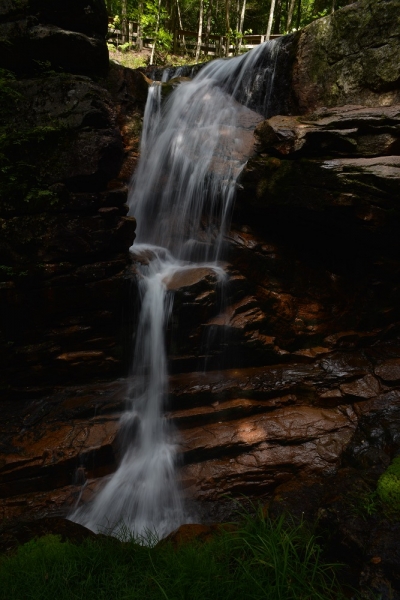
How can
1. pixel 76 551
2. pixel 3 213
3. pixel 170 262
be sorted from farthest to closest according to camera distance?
pixel 170 262 → pixel 3 213 → pixel 76 551

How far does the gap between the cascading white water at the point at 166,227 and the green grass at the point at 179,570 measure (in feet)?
3.23

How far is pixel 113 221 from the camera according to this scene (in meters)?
5.68

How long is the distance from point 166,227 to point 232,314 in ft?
8.31

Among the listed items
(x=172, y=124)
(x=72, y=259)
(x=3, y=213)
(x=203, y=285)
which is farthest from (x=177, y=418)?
(x=172, y=124)

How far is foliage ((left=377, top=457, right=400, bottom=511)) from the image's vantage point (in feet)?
10.9

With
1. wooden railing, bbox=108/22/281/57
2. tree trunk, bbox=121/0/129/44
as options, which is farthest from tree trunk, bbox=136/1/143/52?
tree trunk, bbox=121/0/129/44

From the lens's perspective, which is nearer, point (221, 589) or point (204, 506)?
point (221, 589)

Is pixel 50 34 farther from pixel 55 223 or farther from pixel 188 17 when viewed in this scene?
pixel 188 17

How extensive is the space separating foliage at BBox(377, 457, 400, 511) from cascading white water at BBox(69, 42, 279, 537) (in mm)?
2431

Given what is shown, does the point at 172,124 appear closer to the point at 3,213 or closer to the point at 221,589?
the point at 3,213

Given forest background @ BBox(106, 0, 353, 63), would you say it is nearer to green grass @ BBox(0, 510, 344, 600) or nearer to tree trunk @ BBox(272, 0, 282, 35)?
tree trunk @ BBox(272, 0, 282, 35)

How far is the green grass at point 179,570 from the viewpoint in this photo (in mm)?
2697

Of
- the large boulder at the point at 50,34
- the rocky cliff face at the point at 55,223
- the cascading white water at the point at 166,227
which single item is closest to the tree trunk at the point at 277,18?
the cascading white water at the point at 166,227

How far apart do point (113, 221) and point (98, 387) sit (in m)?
2.61
